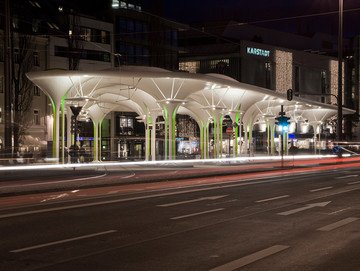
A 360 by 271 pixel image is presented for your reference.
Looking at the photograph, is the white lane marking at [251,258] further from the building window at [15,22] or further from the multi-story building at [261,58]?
the multi-story building at [261,58]

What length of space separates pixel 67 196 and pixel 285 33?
4055 inches

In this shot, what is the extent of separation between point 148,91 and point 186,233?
29440 mm

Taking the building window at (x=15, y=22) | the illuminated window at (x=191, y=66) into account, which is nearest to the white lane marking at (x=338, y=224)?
the building window at (x=15, y=22)

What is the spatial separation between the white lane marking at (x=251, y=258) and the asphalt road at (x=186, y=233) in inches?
0.6

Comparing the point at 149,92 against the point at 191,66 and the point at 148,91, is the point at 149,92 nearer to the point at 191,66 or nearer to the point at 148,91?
the point at 148,91

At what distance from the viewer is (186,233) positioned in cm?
1121

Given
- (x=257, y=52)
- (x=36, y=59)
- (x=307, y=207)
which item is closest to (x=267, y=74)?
(x=257, y=52)

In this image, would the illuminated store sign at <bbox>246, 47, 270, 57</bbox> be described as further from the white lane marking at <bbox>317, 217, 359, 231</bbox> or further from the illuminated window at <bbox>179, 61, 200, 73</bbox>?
the white lane marking at <bbox>317, 217, 359, 231</bbox>

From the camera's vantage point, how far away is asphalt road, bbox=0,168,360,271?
8.57 m

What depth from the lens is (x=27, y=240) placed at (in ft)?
34.7

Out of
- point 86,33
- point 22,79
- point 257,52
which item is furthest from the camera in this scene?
point 257,52

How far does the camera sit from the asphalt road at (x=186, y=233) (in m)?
8.57

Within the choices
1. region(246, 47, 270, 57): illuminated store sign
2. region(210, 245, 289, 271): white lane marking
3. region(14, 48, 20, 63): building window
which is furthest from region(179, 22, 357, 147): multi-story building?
region(210, 245, 289, 271): white lane marking

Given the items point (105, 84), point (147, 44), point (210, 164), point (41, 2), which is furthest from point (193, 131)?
point (105, 84)
